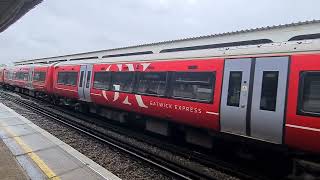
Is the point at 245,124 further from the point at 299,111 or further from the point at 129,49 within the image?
the point at 129,49

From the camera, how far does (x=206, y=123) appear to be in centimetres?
1037

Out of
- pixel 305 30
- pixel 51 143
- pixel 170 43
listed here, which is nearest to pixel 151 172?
pixel 51 143

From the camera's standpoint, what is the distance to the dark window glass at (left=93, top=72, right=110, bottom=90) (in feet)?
53.3

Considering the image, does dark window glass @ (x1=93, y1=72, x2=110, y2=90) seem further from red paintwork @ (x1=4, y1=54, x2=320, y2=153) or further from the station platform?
the station platform

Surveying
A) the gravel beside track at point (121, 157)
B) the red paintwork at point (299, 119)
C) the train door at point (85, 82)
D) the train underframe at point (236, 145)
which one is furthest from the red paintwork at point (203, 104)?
the gravel beside track at point (121, 157)

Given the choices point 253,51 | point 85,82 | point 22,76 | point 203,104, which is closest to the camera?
point 253,51

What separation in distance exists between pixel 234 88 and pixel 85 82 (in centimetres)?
1059

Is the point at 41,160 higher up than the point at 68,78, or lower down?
lower down

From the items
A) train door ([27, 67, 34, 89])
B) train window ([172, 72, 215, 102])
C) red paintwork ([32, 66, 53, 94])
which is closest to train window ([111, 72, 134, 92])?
train window ([172, 72, 215, 102])

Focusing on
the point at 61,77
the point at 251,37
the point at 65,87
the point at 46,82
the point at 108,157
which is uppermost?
the point at 251,37

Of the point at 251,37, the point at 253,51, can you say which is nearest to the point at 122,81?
the point at 251,37

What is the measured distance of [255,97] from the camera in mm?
8875

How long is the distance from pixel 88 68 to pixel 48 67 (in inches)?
320

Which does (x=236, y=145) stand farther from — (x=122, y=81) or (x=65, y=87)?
(x=65, y=87)
